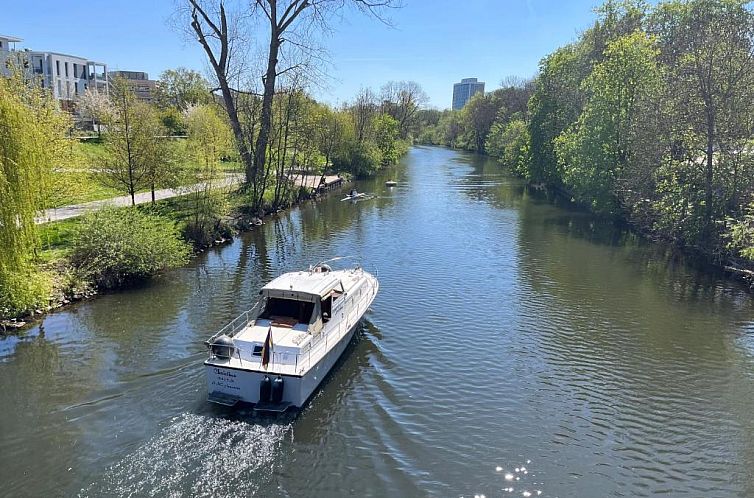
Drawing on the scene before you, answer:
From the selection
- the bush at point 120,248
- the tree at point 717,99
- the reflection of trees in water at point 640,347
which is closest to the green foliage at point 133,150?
the bush at point 120,248

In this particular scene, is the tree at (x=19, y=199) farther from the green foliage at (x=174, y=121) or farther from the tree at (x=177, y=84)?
the tree at (x=177, y=84)

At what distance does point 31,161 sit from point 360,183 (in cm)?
4511

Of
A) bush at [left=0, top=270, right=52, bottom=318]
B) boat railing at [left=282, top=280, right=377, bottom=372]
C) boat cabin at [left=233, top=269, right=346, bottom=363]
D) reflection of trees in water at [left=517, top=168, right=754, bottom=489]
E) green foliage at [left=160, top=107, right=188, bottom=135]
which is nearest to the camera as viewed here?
reflection of trees in water at [left=517, top=168, right=754, bottom=489]

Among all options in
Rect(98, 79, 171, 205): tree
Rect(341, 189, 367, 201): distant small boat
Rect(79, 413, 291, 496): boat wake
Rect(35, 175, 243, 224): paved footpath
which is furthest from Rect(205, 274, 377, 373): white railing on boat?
Rect(341, 189, 367, 201): distant small boat

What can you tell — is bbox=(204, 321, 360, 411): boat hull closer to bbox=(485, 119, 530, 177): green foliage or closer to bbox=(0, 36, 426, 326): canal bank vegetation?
bbox=(0, 36, 426, 326): canal bank vegetation

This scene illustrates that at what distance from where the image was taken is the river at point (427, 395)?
1090 cm

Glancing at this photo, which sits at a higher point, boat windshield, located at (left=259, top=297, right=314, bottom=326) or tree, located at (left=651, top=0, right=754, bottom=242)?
tree, located at (left=651, top=0, right=754, bottom=242)

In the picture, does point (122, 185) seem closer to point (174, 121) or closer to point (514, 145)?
point (174, 121)

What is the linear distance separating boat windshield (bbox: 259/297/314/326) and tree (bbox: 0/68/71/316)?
8749 mm

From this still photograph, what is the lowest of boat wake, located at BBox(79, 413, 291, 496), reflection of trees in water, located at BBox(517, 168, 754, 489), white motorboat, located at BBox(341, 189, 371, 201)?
boat wake, located at BBox(79, 413, 291, 496)

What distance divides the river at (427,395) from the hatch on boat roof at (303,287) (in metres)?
2.34

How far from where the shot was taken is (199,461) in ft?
36.0

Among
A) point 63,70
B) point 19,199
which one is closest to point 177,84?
point 63,70

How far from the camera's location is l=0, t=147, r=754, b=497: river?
35.8 ft
